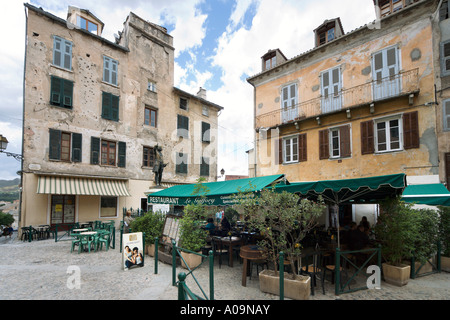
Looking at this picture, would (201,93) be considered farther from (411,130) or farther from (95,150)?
(411,130)

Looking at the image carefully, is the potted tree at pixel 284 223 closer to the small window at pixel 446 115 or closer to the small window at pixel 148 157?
the small window at pixel 446 115

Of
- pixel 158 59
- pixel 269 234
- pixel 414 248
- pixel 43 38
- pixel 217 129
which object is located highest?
pixel 158 59

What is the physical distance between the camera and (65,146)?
15.1m

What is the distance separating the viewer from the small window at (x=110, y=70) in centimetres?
1728

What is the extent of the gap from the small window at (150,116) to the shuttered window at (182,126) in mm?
2238

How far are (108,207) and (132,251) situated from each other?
1079cm

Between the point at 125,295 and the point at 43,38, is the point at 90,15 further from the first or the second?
the point at 125,295

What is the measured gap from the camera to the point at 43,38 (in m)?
14.6

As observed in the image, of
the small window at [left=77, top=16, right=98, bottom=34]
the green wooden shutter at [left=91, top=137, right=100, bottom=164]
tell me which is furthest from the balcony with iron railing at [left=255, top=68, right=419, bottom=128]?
the small window at [left=77, top=16, right=98, bottom=34]

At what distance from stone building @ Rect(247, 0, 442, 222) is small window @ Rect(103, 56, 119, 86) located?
10.4 meters

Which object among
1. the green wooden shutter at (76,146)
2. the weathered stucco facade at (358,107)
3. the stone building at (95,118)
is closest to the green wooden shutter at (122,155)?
the stone building at (95,118)

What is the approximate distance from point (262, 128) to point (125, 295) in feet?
41.8

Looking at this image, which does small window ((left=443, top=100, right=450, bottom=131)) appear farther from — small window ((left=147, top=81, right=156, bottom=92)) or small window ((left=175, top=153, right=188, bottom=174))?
small window ((left=147, top=81, right=156, bottom=92))

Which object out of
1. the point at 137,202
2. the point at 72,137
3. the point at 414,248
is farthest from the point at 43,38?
the point at 414,248
